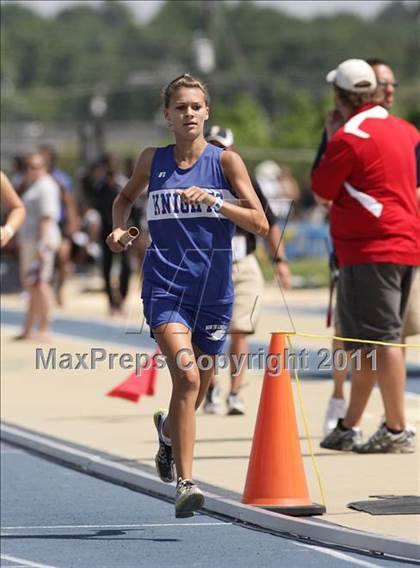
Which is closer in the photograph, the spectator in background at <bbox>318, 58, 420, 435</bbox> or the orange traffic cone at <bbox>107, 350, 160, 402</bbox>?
the spectator in background at <bbox>318, 58, 420, 435</bbox>

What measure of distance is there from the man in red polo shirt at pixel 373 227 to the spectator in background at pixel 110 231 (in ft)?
36.9

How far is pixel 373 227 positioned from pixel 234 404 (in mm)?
2663

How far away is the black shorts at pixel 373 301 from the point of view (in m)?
9.95

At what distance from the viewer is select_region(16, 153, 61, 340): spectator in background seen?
58.9ft

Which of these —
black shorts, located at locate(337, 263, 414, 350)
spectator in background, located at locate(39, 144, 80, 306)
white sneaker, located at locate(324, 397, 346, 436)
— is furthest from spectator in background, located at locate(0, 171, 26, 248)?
spectator in background, located at locate(39, 144, 80, 306)

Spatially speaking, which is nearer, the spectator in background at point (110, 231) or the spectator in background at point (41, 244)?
the spectator in background at point (41, 244)

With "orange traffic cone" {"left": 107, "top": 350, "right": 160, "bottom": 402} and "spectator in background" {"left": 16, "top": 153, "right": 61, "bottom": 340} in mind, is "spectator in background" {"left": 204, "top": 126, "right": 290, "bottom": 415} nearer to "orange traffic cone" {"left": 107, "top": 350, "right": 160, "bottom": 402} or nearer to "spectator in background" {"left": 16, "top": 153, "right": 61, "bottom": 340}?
"orange traffic cone" {"left": 107, "top": 350, "right": 160, "bottom": 402}

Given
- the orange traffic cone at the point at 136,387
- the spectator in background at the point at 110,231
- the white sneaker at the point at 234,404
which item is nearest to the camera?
the white sneaker at the point at 234,404

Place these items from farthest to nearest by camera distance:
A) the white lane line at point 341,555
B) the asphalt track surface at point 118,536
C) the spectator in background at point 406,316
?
the spectator in background at point 406,316 < the asphalt track surface at point 118,536 < the white lane line at point 341,555

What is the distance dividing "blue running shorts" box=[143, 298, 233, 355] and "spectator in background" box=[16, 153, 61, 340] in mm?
9776

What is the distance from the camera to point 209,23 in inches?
2055

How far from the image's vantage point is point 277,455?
846cm

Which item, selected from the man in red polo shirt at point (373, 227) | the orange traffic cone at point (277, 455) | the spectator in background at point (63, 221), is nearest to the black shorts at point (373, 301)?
the man in red polo shirt at point (373, 227)

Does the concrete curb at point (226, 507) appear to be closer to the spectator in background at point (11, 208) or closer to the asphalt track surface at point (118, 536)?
the asphalt track surface at point (118, 536)
